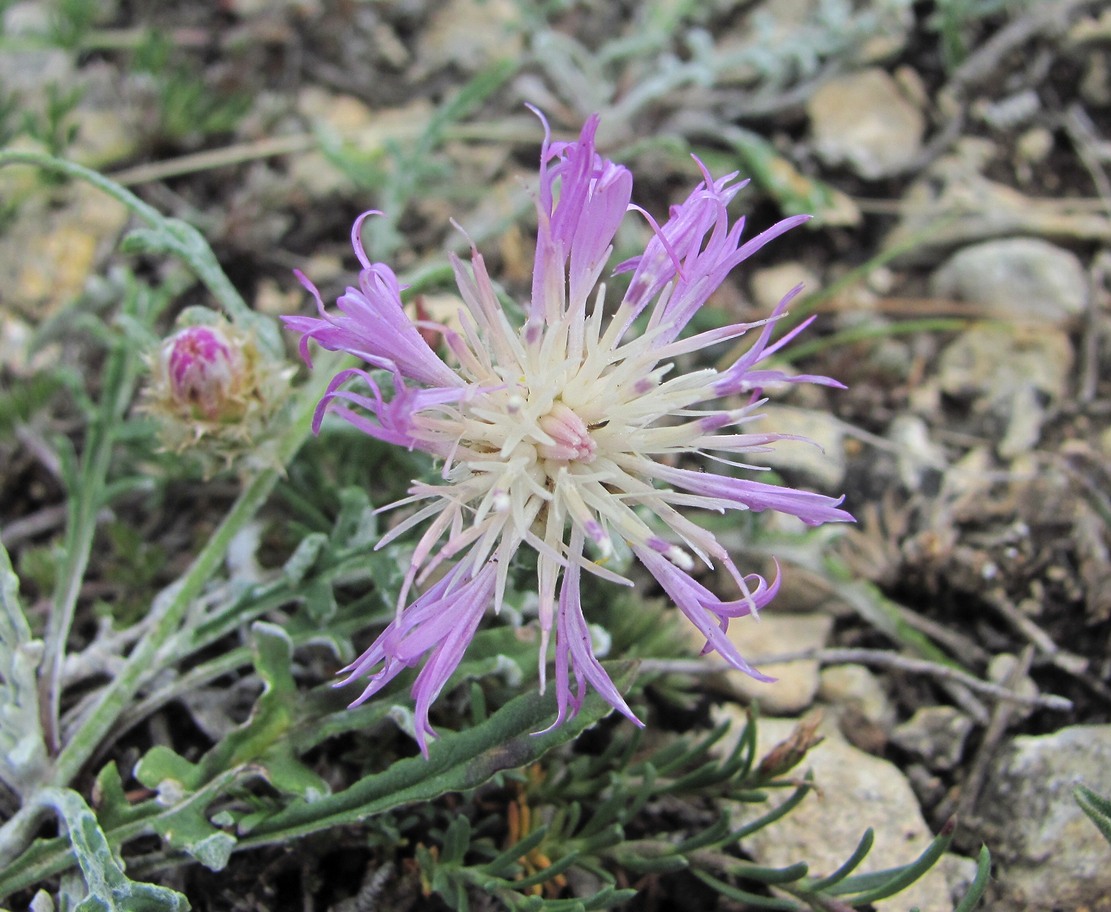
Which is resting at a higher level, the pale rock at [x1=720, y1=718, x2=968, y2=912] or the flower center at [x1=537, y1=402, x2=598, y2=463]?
the flower center at [x1=537, y1=402, x2=598, y2=463]

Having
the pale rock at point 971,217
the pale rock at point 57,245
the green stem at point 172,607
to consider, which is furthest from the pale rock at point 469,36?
the green stem at point 172,607

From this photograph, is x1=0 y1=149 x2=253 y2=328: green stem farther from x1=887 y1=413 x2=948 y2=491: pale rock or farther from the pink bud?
x1=887 y1=413 x2=948 y2=491: pale rock

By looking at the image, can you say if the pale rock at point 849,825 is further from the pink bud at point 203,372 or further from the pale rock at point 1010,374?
the pink bud at point 203,372

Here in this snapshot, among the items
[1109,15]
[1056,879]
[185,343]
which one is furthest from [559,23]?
[1056,879]

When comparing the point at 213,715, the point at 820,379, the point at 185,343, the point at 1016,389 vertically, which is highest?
the point at 185,343

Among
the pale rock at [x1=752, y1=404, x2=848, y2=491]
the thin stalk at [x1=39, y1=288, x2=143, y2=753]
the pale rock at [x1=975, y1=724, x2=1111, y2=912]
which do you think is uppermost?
the thin stalk at [x1=39, y1=288, x2=143, y2=753]

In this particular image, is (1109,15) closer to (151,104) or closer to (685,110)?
(685,110)

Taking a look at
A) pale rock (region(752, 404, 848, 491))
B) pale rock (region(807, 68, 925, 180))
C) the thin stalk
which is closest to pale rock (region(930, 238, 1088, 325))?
pale rock (region(807, 68, 925, 180))
